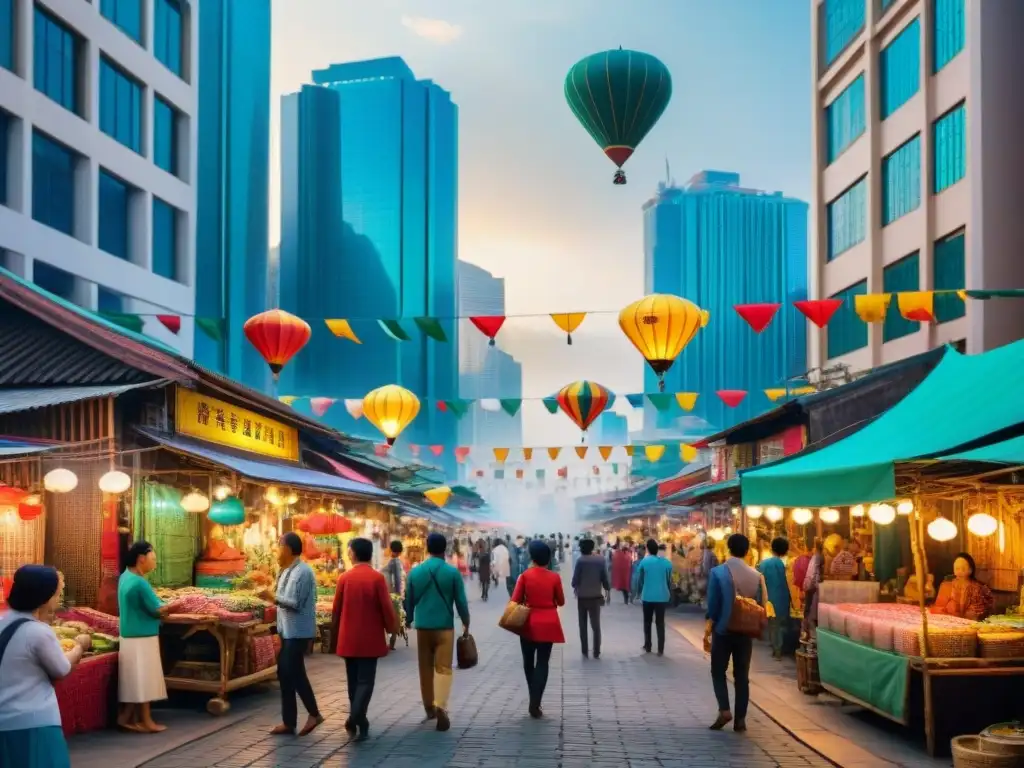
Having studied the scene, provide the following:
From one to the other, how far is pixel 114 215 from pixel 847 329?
85.2ft

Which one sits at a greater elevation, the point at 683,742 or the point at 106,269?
the point at 106,269

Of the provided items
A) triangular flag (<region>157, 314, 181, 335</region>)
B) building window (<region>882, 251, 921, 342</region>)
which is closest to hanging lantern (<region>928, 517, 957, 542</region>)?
triangular flag (<region>157, 314, 181, 335</region>)

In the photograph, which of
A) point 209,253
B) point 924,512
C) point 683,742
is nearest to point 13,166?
point 924,512

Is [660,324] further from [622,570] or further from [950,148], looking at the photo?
[950,148]

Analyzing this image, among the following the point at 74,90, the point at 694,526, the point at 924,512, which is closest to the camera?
the point at 924,512

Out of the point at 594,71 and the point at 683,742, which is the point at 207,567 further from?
the point at 594,71

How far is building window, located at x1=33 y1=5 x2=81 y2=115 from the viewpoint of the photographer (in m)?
35.5

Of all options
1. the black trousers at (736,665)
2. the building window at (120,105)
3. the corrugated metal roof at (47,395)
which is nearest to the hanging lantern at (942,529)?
the black trousers at (736,665)

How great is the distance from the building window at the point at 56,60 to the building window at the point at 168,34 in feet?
20.4

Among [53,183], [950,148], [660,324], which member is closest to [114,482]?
[660,324]

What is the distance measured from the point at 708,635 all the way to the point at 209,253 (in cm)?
6970

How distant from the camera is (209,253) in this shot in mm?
76688

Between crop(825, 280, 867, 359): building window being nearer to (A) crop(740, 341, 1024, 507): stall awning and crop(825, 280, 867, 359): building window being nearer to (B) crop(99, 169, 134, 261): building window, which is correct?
(A) crop(740, 341, 1024, 507): stall awning

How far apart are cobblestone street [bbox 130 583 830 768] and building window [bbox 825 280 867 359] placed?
23.6 meters
